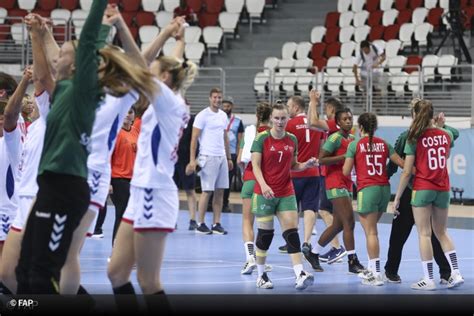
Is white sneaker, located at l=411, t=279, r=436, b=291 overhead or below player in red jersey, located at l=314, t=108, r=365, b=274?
below

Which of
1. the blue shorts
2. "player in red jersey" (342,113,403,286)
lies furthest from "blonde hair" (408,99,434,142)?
the blue shorts

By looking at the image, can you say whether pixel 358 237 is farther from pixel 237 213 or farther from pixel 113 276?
pixel 113 276

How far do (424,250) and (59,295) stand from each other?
17.6 ft

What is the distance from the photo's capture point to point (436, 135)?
11.4m

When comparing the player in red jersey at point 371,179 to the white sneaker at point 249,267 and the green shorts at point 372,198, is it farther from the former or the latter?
the white sneaker at point 249,267

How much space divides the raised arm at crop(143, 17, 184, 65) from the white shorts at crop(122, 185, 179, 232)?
0.89 meters

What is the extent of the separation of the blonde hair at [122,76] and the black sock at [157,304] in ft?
4.04

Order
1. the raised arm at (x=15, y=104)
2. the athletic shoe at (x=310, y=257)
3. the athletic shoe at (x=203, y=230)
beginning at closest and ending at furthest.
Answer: the raised arm at (x=15, y=104) → the athletic shoe at (x=310, y=257) → the athletic shoe at (x=203, y=230)

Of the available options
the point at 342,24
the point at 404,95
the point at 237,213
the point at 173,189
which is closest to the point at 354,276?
the point at 173,189

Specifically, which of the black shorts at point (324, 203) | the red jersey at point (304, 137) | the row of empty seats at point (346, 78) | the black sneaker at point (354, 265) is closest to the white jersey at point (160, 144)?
the black sneaker at point (354, 265)

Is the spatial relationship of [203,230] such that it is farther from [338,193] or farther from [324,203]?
[338,193]

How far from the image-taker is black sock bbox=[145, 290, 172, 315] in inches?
280

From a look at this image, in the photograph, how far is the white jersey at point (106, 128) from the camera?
7.77 meters

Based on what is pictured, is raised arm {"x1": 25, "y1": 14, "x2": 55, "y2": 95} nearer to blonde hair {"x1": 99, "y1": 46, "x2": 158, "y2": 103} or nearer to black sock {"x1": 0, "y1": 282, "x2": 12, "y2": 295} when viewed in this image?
blonde hair {"x1": 99, "y1": 46, "x2": 158, "y2": 103}
